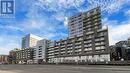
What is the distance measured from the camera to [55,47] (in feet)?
602

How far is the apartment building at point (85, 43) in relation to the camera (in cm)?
12673

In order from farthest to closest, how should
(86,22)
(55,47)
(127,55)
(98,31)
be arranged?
(55,47)
(86,22)
(98,31)
(127,55)

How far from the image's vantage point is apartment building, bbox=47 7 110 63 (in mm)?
126731

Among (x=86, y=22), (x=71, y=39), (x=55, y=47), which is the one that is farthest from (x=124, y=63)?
(x=55, y=47)

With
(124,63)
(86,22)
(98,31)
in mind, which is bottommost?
(124,63)

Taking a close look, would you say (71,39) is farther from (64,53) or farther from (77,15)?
(77,15)

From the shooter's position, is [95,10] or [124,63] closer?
[124,63]

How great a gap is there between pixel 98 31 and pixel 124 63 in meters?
53.3

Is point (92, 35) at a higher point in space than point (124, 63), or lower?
higher

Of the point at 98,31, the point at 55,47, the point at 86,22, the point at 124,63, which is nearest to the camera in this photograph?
the point at 124,63

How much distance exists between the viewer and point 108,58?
4737 inches

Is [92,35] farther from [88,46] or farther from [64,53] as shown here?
[64,53]

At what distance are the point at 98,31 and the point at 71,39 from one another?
30046mm

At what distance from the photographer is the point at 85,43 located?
140m
